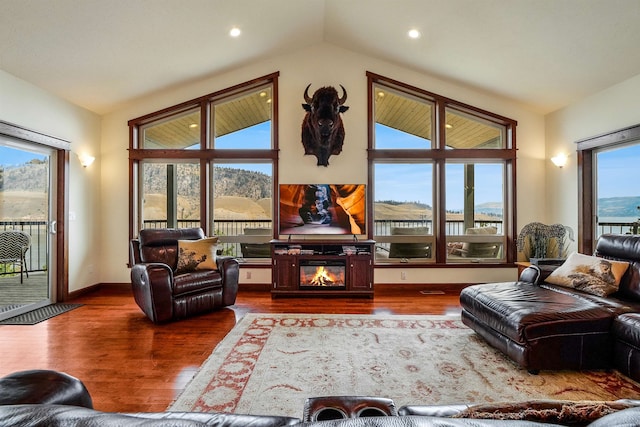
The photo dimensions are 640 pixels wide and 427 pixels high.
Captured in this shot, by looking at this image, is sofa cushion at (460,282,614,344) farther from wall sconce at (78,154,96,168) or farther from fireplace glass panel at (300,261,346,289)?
wall sconce at (78,154,96,168)

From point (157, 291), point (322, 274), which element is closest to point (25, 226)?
point (157, 291)

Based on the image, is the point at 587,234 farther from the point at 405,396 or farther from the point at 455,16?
the point at 405,396

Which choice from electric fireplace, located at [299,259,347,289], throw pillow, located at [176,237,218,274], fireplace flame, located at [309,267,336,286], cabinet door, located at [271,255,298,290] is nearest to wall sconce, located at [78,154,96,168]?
throw pillow, located at [176,237,218,274]

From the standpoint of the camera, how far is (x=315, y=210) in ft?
17.0

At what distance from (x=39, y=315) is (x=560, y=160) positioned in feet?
24.5

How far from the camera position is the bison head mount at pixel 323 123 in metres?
4.89

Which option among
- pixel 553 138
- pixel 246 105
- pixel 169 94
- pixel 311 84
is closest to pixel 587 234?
pixel 553 138

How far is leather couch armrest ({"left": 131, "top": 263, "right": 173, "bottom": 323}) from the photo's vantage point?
358 cm

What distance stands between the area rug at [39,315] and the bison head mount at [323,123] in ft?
13.0

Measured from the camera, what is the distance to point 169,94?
539 centimetres

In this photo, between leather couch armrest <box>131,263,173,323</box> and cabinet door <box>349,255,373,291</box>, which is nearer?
leather couch armrest <box>131,263,173,323</box>

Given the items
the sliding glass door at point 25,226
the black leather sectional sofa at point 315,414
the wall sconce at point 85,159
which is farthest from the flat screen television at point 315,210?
the black leather sectional sofa at point 315,414

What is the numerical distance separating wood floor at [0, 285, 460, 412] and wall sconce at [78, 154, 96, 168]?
1999 mm

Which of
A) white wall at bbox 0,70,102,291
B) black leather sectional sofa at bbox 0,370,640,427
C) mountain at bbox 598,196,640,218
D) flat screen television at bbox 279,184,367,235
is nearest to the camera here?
black leather sectional sofa at bbox 0,370,640,427
